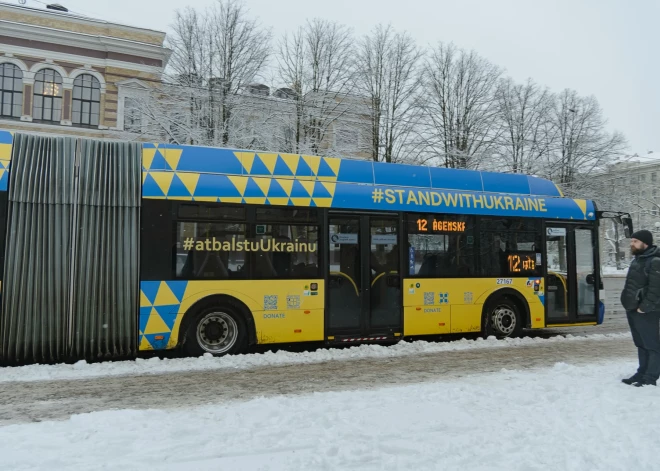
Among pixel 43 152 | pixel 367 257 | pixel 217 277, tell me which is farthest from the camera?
pixel 367 257

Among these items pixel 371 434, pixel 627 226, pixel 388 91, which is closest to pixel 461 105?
pixel 388 91

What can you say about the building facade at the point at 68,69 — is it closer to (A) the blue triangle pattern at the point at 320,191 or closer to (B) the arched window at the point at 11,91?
(B) the arched window at the point at 11,91

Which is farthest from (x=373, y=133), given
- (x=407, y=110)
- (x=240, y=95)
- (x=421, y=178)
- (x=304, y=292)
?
(x=304, y=292)

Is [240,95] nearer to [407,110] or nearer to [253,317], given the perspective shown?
[407,110]

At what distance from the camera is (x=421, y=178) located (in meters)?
9.61

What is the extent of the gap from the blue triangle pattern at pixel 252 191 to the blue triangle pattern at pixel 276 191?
0.49ft

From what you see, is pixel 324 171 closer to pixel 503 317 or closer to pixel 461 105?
pixel 503 317

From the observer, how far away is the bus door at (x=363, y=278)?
28.0 feet

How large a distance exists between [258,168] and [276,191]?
515 mm

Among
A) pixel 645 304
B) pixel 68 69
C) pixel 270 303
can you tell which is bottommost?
pixel 270 303

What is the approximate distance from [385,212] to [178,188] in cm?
362

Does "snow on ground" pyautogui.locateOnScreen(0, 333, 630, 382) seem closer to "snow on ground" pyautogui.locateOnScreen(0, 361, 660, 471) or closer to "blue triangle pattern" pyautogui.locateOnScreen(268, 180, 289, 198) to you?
"snow on ground" pyautogui.locateOnScreen(0, 361, 660, 471)

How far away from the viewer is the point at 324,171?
8805 millimetres

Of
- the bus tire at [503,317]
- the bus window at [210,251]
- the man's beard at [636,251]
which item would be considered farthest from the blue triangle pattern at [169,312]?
the man's beard at [636,251]
